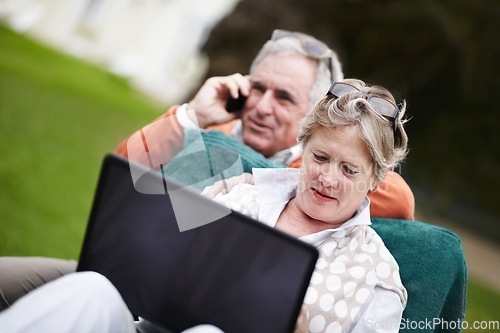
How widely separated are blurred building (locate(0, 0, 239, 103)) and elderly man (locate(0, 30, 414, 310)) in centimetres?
970

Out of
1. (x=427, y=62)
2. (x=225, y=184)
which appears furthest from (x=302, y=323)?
(x=427, y=62)

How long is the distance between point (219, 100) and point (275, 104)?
0.22m

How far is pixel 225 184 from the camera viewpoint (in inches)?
55.1

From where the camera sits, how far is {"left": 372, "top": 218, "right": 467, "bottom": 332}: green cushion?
144 centimetres

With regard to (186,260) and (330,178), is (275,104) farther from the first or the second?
(186,260)

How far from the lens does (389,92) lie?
4.41ft

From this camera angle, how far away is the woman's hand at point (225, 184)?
135 centimetres

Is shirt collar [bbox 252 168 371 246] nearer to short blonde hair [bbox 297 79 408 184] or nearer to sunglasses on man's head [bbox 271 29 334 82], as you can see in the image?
short blonde hair [bbox 297 79 408 184]

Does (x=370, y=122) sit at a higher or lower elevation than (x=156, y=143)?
higher

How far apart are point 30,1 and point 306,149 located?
12.7 meters

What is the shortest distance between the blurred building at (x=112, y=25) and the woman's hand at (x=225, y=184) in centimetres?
1015

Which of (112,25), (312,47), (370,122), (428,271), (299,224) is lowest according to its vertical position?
(112,25)

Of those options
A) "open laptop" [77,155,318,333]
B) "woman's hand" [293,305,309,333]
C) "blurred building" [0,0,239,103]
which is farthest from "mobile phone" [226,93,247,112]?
"blurred building" [0,0,239,103]

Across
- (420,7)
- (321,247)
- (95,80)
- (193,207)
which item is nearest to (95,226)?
(193,207)
